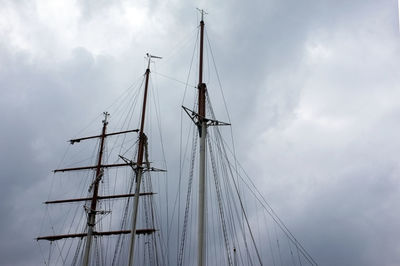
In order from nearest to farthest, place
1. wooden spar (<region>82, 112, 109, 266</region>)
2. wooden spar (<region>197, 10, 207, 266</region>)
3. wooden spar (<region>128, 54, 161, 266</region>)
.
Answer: wooden spar (<region>197, 10, 207, 266</region>), wooden spar (<region>128, 54, 161, 266</region>), wooden spar (<region>82, 112, 109, 266</region>)

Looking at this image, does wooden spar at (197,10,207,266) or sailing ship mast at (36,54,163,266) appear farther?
sailing ship mast at (36,54,163,266)

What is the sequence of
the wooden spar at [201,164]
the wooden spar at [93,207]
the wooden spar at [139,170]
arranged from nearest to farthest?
the wooden spar at [201,164] < the wooden spar at [139,170] < the wooden spar at [93,207]

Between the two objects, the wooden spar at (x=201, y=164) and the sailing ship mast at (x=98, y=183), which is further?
the sailing ship mast at (x=98, y=183)

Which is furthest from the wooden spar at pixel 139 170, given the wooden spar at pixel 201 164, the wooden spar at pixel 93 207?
the wooden spar at pixel 201 164

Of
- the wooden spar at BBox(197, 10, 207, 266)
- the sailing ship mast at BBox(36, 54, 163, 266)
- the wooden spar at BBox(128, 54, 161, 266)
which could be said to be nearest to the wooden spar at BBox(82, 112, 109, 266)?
the sailing ship mast at BBox(36, 54, 163, 266)

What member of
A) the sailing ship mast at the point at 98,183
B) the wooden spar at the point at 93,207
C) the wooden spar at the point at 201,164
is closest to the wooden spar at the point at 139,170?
the sailing ship mast at the point at 98,183

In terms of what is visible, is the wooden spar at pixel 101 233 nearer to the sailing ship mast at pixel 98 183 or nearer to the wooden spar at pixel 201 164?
the sailing ship mast at pixel 98 183

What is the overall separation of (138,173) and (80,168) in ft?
66.9

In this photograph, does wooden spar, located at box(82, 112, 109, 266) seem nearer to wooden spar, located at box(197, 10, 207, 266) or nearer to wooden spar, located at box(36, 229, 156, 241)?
wooden spar, located at box(36, 229, 156, 241)

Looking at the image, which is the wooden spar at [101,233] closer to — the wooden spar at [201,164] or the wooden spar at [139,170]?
the wooden spar at [139,170]

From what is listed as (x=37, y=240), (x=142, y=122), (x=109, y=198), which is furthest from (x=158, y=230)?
(x=37, y=240)

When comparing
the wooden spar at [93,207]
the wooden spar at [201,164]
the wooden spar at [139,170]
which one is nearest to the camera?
the wooden spar at [201,164]

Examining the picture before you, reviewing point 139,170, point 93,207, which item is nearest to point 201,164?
point 139,170

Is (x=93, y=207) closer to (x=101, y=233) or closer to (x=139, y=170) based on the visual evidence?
(x=101, y=233)
